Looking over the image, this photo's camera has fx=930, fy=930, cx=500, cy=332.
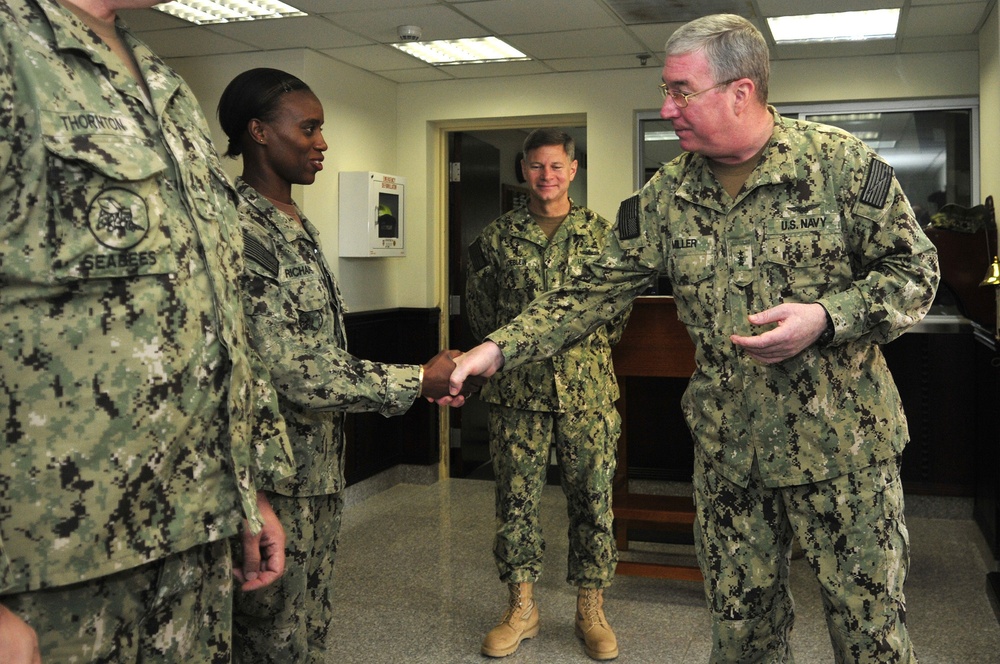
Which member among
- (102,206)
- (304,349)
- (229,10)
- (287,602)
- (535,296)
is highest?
(229,10)

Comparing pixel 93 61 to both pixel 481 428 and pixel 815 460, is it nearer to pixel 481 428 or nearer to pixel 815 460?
pixel 815 460

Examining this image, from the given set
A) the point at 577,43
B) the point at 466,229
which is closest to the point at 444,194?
the point at 466,229

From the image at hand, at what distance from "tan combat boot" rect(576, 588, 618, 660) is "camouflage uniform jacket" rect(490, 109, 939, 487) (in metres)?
1.34

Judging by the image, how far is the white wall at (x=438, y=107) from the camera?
5363mm

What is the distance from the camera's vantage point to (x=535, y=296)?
3.45 m

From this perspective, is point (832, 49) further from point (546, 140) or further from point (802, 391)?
point (802, 391)

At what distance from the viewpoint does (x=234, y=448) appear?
136 centimetres

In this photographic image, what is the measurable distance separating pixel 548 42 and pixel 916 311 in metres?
3.64

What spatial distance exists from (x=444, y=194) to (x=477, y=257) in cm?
285

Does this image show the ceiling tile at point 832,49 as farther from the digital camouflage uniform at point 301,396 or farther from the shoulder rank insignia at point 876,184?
the digital camouflage uniform at point 301,396

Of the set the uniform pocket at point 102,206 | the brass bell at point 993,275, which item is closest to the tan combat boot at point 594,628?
the brass bell at point 993,275

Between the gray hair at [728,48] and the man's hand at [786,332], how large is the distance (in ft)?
1.74

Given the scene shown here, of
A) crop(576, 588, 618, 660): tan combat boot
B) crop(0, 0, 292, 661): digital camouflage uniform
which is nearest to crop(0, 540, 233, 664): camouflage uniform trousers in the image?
crop(0, 0, 292, 661): digital camouflage uniform

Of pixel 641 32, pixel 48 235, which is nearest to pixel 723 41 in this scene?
pixel 48 235
